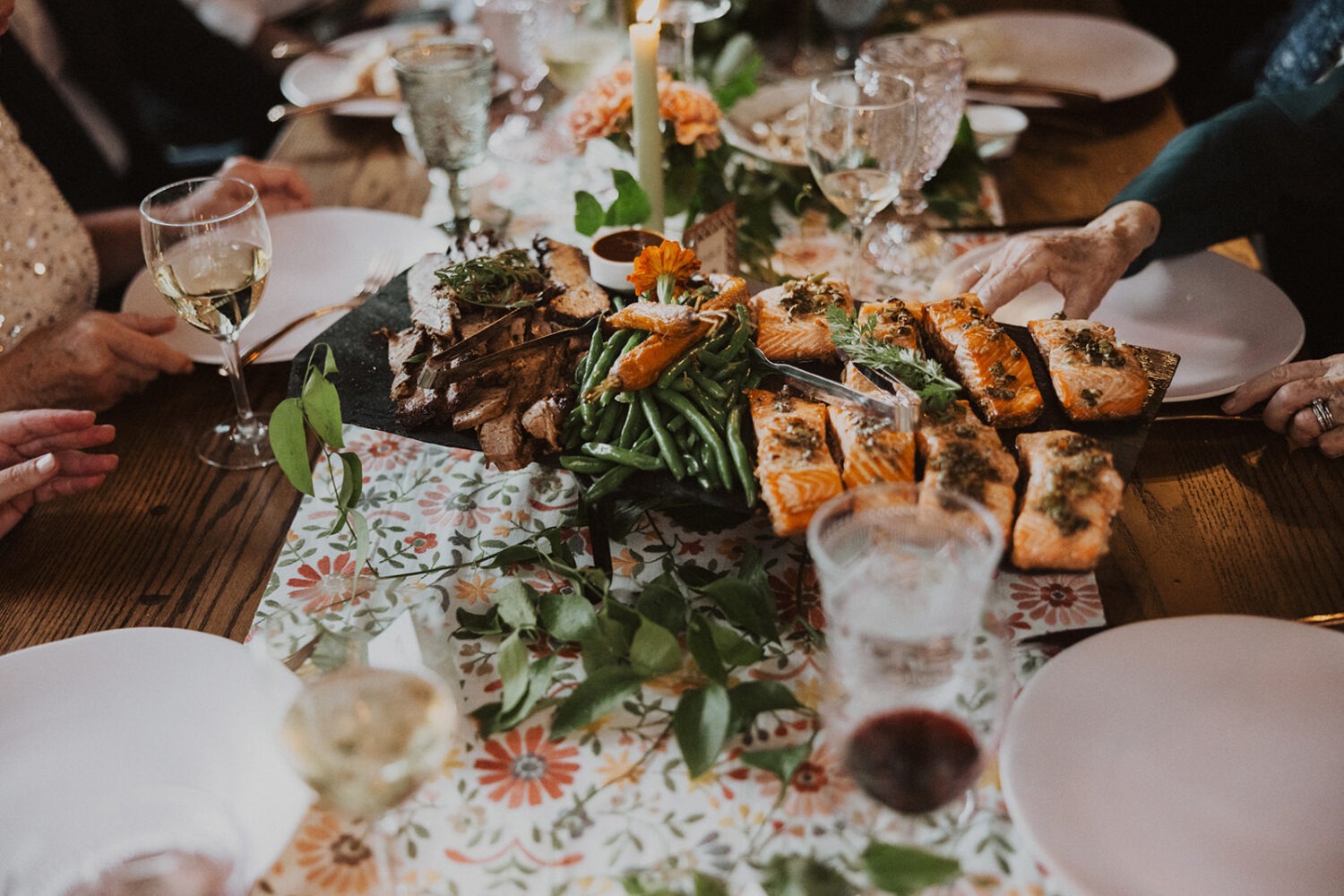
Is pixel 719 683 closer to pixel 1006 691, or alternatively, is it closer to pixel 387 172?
pixel 1006 691

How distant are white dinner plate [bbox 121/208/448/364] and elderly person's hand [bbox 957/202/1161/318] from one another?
1.32m

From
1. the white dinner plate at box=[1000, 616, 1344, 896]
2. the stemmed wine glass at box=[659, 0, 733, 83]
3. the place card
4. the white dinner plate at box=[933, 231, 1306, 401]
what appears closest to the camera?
the white dinner plate at box=[1000, 616, 1344, 896]

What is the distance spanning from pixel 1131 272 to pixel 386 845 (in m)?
2.01

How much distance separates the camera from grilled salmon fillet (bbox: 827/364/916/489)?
1.57m

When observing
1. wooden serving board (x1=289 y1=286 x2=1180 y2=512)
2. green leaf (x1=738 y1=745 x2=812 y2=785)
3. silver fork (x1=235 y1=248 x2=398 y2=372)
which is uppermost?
wooden serving board (x1=289 y1=286 x2=1180 y2=512)

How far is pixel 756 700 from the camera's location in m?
1.43

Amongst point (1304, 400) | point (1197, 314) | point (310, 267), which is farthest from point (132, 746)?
point (1197, 314)

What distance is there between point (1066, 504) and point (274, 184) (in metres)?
2.29

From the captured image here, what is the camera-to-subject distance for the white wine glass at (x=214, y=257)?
1.88 meters

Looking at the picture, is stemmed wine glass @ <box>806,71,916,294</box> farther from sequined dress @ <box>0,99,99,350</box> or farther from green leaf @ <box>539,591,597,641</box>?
sequined dress @ <box>0,99,99,350</box>

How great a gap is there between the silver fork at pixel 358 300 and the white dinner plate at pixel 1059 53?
1912 millimetres

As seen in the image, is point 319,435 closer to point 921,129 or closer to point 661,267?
point 661,267

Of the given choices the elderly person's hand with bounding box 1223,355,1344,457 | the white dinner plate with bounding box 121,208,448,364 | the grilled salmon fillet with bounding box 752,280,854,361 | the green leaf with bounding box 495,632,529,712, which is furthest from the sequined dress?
the elderly person's hand with bounding box 1223,355,1344,457

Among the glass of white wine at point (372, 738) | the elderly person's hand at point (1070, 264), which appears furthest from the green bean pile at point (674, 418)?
the elderly person's hand at point (1070, 264)
